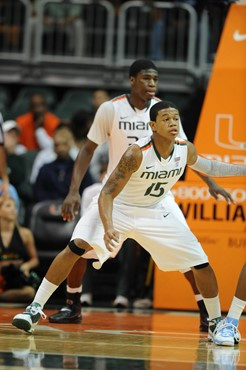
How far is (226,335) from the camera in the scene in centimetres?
749

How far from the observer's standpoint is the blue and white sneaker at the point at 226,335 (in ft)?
24.5

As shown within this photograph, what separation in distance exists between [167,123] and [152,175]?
426 millimetres

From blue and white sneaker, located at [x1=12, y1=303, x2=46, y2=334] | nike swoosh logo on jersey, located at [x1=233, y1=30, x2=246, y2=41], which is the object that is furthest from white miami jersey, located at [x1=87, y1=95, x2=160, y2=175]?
nike swoosh logo on jersey, located at [x1=233, y1=30, x2=246, y2=41]

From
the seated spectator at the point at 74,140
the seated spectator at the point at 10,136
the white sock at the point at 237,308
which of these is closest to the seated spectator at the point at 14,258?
the seated spectator at the point at 10,136

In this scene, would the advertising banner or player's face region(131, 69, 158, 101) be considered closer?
player's face region(131, 69, 158, 101)

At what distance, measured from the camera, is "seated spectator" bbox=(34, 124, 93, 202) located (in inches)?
487

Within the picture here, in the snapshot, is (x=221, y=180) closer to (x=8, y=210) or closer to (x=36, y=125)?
(x=8, y=210)

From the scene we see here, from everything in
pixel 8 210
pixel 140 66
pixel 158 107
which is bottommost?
pixel 8 210

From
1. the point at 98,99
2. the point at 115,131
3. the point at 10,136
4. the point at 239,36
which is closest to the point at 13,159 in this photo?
the point at 10,136

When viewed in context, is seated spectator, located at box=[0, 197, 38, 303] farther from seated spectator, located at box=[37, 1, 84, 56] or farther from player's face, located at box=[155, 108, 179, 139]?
seated spectator, located at box=[37, 1, 84, 56]

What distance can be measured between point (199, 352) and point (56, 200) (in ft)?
18.0

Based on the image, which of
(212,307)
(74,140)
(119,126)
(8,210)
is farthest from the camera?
(74,140)

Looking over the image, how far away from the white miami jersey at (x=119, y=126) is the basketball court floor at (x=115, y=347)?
1.48 m

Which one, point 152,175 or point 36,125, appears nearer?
point 152,175
